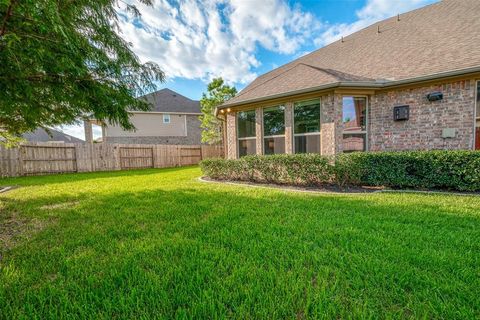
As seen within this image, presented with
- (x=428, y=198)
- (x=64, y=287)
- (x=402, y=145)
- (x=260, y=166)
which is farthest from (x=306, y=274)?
(x=402, y=145)

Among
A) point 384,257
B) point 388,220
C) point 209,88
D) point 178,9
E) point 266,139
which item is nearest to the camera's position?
point 384,257

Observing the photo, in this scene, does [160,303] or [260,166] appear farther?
[260,166]

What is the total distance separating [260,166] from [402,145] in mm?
4547

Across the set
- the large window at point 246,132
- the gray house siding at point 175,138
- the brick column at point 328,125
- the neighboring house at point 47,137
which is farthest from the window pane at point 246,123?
the neighboring house at point 47,137

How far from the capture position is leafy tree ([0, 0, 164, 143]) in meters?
2.17

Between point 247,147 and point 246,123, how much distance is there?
1.02 m

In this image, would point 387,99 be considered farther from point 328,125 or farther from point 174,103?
point 174,103

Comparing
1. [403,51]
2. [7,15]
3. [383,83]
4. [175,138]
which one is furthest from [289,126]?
[175,138]

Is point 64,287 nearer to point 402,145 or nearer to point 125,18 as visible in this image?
point 125,18

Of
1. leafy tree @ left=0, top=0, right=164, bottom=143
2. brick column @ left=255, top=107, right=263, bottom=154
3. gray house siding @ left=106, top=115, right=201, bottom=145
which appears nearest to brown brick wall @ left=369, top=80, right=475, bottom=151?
brick column @ left=255, top=107, right=263, bottom=154

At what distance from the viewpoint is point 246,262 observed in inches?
85.6

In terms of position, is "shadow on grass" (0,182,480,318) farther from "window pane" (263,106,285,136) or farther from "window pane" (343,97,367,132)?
"window pane" (263,106,285,136)

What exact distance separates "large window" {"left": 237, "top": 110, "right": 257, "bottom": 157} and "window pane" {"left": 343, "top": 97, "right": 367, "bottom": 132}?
11.4ft

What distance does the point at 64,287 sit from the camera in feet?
6.02
